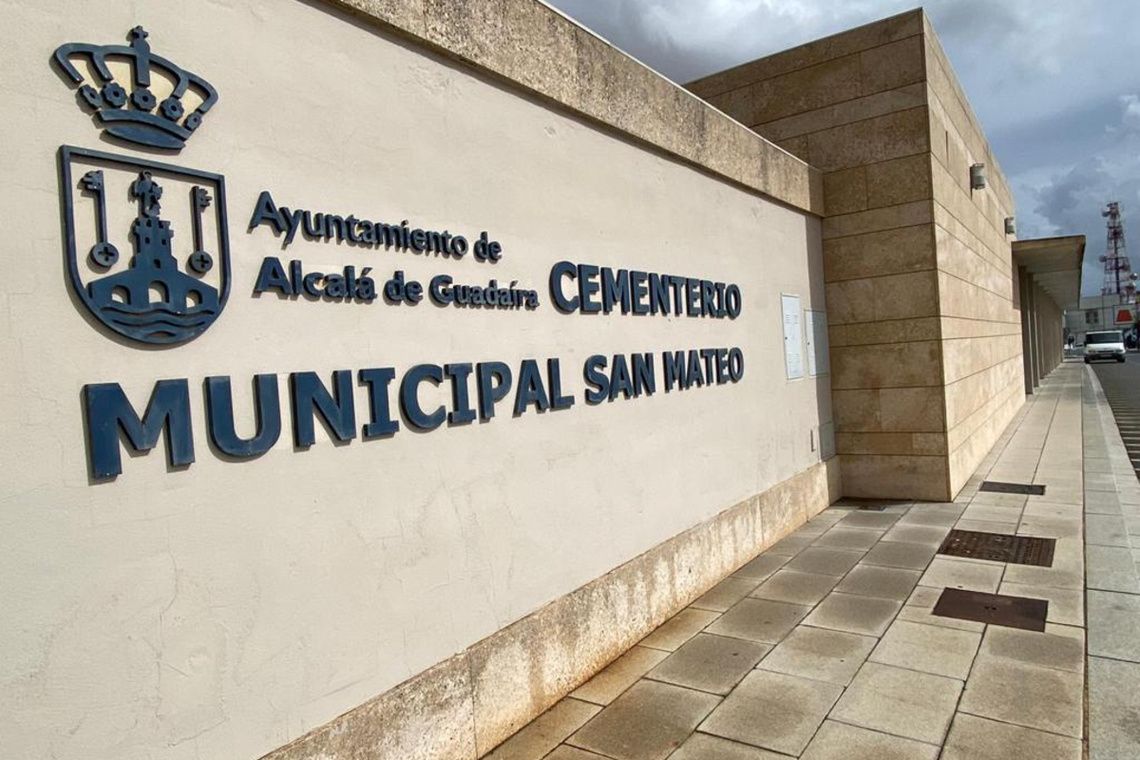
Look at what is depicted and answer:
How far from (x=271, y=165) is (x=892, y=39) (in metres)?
7.60

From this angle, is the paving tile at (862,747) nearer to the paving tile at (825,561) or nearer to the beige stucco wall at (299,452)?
the beige stucco wall at (299,452)

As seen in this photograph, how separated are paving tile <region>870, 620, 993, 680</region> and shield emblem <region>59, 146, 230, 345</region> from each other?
398cm

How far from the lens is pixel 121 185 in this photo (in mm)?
2270

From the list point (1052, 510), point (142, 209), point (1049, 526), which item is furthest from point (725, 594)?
point (142, 209)

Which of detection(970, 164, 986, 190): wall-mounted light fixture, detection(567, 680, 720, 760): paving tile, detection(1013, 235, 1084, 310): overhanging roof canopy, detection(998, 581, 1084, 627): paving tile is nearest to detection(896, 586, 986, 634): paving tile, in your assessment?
detection(998, 581, 1084, 627): paving tile

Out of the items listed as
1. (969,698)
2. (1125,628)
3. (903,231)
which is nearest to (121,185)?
(969,698)

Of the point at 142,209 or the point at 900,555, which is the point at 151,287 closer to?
the point at 142,209

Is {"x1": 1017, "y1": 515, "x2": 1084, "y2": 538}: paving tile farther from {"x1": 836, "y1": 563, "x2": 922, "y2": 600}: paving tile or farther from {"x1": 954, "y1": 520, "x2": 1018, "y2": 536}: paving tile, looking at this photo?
{"x1": 836, "y1": 563, "x2": 922, "y2": 600}: paving tile

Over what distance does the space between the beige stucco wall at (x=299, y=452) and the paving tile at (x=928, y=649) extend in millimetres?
1444

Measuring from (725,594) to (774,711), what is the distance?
5.85ft

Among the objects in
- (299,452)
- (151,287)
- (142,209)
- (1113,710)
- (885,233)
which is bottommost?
(1113,710)

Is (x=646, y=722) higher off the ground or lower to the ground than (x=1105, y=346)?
lower

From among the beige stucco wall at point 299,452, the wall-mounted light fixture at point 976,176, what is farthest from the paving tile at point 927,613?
the wall-mounted light fixture at point 976,176

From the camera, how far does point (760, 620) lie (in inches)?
190
